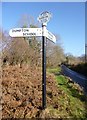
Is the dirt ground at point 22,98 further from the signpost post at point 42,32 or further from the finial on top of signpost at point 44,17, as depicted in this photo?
the finial on top of signpost at point 44,17

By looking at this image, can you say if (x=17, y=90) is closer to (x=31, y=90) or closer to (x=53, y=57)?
(x=31, y=90)

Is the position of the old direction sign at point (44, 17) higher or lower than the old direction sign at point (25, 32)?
higher

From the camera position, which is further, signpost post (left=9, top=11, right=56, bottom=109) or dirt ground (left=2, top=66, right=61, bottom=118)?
dirt ground (left=2, top=66, right=61, bottom=118)

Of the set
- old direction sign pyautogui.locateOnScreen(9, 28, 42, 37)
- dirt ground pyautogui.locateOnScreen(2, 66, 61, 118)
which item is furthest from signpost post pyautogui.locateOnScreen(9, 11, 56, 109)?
dirt ground pyautogui.locateOnScreen(2, 66, 61, 118)

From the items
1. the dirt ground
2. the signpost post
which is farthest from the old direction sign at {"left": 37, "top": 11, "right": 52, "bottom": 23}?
the dirt ground

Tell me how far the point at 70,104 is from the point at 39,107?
4.06 ft

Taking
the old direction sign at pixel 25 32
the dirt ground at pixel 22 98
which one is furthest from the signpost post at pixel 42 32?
the dirt ground at pixel 22 98

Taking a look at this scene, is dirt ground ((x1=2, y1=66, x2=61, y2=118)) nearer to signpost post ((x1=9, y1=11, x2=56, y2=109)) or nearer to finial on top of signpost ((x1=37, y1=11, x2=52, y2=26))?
signpost post ((x1=9, y1=11, x2=56, y2=109))

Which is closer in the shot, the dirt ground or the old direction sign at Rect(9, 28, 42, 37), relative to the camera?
the old direction sign at Rect(9, 28, 42, 37)

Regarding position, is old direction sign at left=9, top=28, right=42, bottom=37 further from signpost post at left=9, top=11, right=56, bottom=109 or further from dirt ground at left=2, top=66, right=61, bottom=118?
dirt ground at left=2, top=66, right=61, bottom=118

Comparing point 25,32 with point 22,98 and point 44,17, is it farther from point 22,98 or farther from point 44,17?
point 22,98

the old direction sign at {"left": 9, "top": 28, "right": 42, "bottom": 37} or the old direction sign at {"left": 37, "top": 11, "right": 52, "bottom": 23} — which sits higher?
the old direction sign at {"left": 37, "top": 11, "right": 52, "bottom": 23}

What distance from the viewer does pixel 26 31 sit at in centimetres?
701

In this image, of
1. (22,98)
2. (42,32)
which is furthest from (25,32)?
(22,98)
